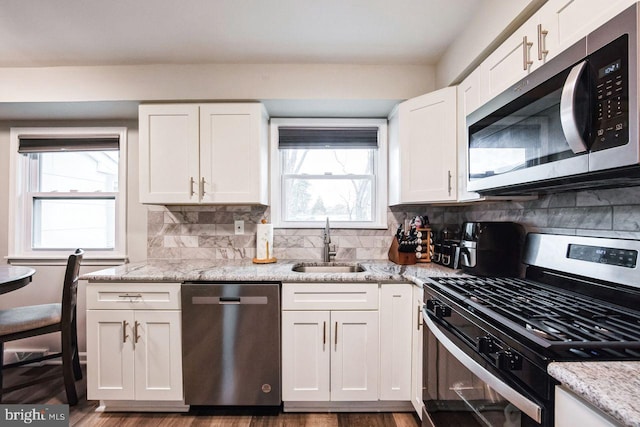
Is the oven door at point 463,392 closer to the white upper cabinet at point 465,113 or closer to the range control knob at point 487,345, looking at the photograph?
the range control knob at point 487,345

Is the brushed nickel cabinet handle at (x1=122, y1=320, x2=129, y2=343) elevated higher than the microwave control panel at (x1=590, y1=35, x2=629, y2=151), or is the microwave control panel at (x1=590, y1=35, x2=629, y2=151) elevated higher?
the microwave control panel at (x1=590, y1=35, x2=629, y2=151)

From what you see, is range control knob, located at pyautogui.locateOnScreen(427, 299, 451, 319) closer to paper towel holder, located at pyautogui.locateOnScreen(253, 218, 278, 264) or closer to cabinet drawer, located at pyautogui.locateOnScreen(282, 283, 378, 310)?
cabinet drawer, located at pyautogui.locateOnScreen(282, 283, 378, 310)

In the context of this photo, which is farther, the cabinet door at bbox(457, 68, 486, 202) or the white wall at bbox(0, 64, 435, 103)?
the white wall at bbox(0, 64, 435, 103)

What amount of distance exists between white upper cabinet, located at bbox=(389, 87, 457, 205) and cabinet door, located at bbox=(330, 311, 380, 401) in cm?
86

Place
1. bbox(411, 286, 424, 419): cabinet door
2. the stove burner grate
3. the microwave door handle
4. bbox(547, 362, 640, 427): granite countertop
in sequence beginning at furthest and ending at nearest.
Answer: bbox(411, 286, 424, 419): cabinet door → the microwave door handle → the stove burner grate → bbox(547, 362, 640, 427): granite countertop

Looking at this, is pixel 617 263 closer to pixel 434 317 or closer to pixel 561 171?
pixel 561 171

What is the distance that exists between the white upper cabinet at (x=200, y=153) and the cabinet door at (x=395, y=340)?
114 centimetres

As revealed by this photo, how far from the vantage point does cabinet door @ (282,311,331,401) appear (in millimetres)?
1867

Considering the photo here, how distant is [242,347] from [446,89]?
201cm

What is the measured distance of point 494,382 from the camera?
0.91m

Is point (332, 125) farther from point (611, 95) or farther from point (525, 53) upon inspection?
point (611, 95)

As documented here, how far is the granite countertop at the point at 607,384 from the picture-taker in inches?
21.7

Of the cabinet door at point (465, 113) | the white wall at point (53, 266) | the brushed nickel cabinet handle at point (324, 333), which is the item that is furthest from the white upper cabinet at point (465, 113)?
the white wall at point (53, 266)

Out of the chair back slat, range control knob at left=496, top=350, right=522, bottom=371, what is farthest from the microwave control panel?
the chair back slat
